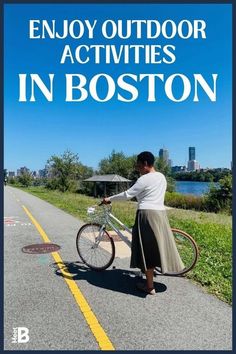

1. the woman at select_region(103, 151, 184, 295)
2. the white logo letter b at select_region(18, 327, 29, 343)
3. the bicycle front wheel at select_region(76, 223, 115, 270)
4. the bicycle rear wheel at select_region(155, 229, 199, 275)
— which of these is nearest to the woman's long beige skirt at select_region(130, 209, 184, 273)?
the woman at select_region(103, 151, 184, 295)

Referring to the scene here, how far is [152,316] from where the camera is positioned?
14.3ft

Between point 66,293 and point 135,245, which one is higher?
point 135,245

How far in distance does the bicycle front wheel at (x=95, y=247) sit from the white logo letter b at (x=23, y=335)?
7.49ft

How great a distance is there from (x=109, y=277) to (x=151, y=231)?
146 centimetres

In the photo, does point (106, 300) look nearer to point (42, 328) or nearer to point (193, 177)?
point (42, 328)

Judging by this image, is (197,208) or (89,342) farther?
(197,208)

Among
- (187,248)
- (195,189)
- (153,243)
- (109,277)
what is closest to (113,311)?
(153,243)

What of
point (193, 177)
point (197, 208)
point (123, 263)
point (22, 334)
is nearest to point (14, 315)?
point (22, 334)

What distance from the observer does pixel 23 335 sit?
3922 mm

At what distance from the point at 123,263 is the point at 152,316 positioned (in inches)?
97.5

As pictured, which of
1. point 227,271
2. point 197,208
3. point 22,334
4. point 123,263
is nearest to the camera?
point 22,334

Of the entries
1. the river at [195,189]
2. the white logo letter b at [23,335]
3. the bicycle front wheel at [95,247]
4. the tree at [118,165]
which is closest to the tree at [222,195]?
the river at [195,189]

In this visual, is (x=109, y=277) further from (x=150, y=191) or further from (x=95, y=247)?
(x=150, y=191)

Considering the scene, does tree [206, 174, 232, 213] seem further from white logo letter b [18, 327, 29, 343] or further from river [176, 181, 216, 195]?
white logo letter b [18, 327, 29, 343]
